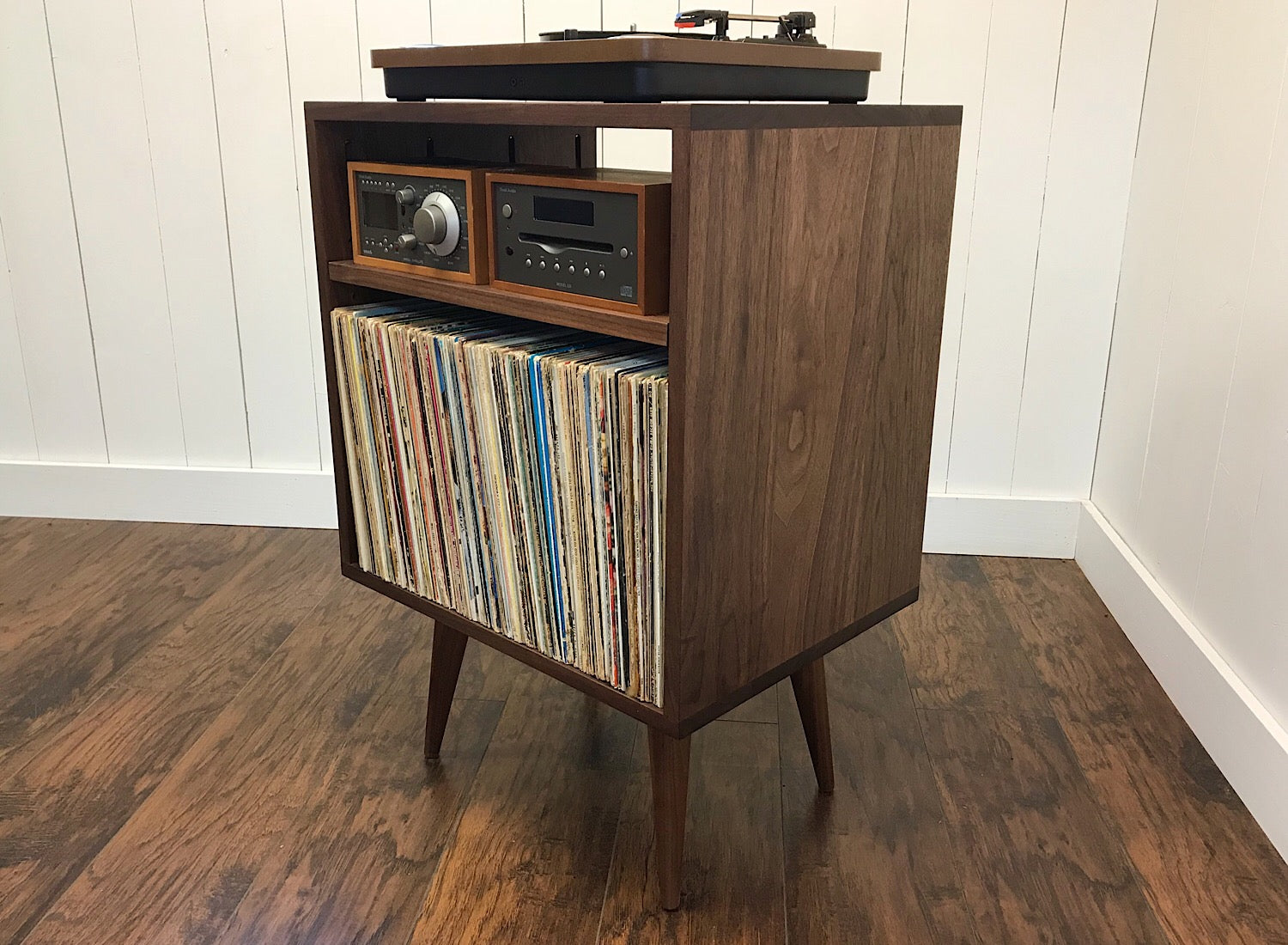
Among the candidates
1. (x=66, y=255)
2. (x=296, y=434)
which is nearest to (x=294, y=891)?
(x=296, y=434)

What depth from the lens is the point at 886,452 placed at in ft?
3.75

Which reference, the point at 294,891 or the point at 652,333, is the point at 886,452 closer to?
the point at 652,333

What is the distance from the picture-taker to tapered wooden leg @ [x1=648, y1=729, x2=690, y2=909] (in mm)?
1075

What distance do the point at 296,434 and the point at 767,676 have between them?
4.67 feet

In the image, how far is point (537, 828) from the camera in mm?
1299

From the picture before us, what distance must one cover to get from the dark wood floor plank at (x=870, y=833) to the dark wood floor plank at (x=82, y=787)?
81cm

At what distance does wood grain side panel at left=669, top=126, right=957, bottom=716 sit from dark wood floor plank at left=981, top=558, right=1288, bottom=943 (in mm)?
458

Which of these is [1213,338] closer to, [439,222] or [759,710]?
[759,710]

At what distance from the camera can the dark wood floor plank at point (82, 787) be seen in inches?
47.3

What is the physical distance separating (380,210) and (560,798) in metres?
0.74

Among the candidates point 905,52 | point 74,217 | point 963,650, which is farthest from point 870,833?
point 74,217

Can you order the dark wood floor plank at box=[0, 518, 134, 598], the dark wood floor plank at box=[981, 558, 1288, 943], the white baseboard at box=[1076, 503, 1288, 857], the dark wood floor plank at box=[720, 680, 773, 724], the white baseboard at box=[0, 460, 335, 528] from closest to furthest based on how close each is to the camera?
the dark wood floor plank at box=[981, 558, 1288, 943] → the white baseboard at box=[1076, 503, 1288, 857] → the dark wood floor plank at box=[720, 680, 773, 724] → the dark wood floor plank at box=[0, 518, 134, 598] → the white baseboard at box=[0, 460, 335, 528]

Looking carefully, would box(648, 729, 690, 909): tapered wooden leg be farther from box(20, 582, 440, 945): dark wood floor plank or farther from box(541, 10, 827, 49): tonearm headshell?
box(541, 10, 827, 49): tonearm headshell

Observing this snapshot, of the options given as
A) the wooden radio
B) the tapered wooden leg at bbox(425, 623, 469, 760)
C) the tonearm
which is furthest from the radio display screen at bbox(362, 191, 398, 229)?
the tapered wooden leg at bbox(425, 623, 469, 760)
